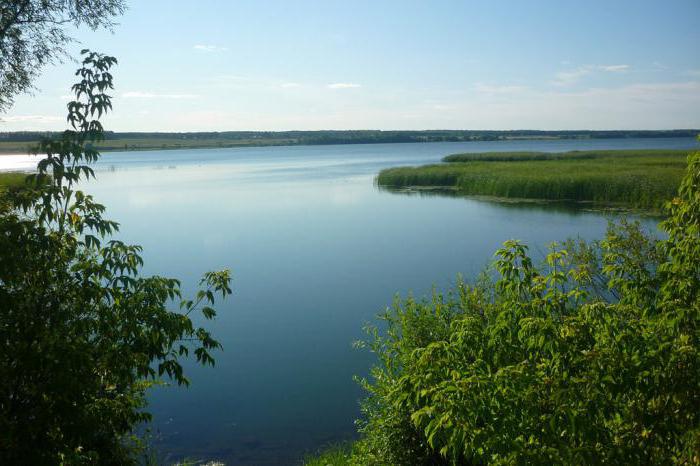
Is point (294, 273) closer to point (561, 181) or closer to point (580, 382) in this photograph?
point (580, 382)

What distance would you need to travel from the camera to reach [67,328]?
4402mm

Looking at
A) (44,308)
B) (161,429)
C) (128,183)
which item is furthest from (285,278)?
(128,183)

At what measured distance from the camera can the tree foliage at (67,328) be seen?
3.79 m

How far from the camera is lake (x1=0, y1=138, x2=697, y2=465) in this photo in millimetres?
10352

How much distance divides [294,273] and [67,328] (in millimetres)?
16380

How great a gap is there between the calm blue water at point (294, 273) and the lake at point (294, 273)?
0.13 ft

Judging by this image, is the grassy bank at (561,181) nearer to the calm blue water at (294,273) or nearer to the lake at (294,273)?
the lake at (294,273)

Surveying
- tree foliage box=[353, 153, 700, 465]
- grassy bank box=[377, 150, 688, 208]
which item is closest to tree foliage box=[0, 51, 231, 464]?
tree foliage box=[353, 153, 700, 465]

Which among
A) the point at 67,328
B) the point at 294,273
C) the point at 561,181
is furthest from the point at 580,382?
the point at 561,181

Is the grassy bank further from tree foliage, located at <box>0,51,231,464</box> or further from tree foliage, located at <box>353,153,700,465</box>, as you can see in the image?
tree foliage, located at <box>0,51,231,464</box>

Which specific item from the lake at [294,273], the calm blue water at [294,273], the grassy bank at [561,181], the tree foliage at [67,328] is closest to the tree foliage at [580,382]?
the tree foliage at [67,328]

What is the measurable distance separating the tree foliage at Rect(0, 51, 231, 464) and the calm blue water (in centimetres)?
503

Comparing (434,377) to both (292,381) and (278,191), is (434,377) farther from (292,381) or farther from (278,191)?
(278,191)

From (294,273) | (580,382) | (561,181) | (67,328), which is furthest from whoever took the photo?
(561,181)
